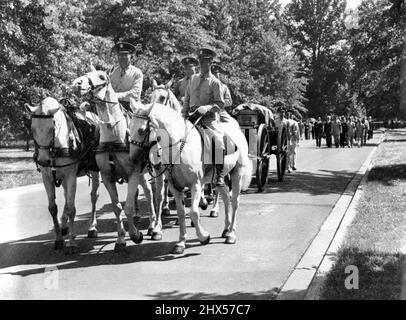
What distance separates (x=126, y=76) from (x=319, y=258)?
4223 mm

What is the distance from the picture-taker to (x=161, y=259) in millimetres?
7234

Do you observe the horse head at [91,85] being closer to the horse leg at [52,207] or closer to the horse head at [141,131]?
the horse head at [141,131]

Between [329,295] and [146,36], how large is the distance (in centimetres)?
2651

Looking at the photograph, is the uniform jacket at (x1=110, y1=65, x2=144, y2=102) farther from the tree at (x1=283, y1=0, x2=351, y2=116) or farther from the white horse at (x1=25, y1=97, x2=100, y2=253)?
the tree at (x1=283, y1=0, x2=351, y2=116)

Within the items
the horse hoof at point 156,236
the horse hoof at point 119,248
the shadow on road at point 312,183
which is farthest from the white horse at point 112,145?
the shadow on road at point 312,183

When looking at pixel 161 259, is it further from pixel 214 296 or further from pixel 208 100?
pixel 208 100

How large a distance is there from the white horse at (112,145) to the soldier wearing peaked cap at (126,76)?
2.33 ft

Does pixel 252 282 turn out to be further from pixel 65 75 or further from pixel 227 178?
pixel 65 75

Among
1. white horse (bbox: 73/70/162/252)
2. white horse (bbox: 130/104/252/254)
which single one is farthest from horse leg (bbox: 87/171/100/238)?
white horse (bbox: 130/104/252/254)

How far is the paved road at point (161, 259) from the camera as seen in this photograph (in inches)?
233

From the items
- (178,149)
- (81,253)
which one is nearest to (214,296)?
(178,149)

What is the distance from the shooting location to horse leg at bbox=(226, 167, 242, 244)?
26.7 ft
